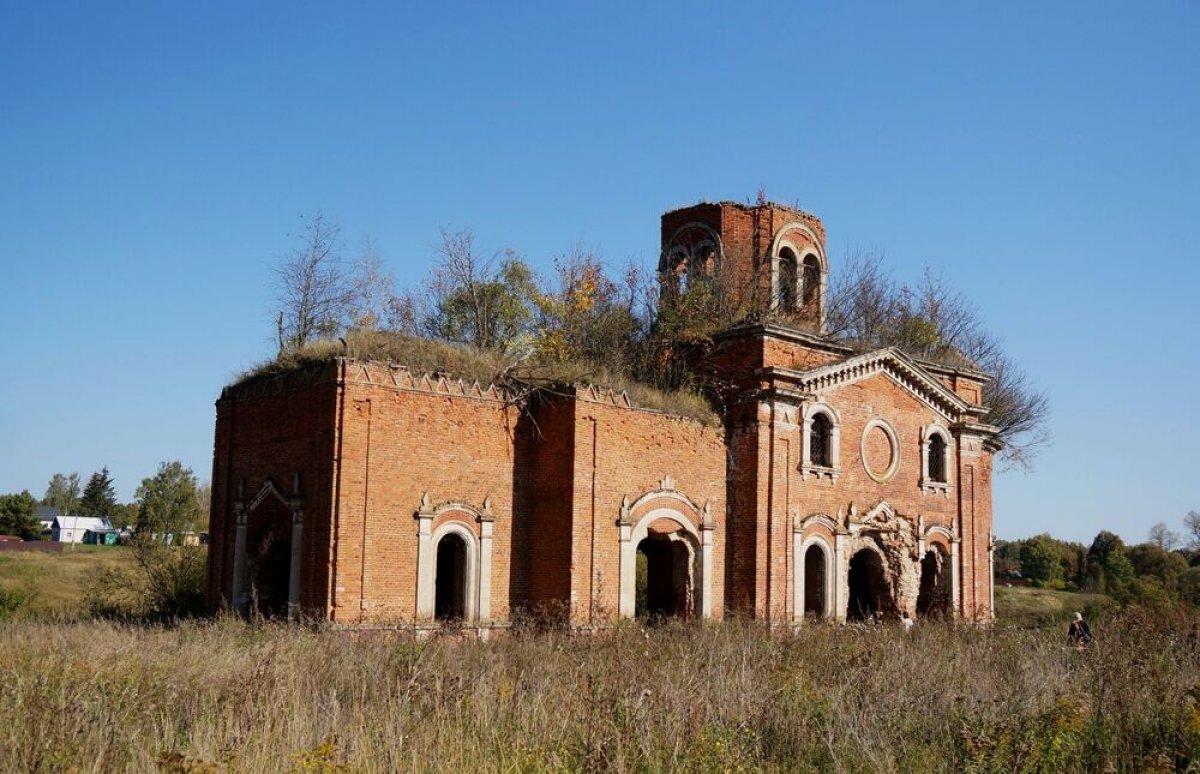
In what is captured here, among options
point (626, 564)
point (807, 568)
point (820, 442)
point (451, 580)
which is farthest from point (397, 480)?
point (820, 442)

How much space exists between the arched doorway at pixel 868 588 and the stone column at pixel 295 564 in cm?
1118

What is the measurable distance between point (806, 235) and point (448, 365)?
13234 millimetres

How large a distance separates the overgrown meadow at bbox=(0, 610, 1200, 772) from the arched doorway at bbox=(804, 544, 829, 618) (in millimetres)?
8966

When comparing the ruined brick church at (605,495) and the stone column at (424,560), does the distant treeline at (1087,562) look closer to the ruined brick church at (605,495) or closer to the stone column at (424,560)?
the ruined brick church at (605,495)

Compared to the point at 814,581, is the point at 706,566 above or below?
above

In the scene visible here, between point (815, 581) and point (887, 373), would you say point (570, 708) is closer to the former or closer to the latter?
point (815, 581)

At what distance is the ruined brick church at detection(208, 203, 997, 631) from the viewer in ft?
56.0

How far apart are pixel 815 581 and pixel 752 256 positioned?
8.72 m

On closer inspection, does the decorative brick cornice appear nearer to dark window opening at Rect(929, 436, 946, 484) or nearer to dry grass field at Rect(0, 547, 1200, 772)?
dark window opening at Rect(929, 436, 946, 484)

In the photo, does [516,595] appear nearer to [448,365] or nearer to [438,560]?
[438,560]

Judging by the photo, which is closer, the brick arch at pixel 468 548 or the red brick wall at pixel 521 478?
the red brick wall at pixel 521 478

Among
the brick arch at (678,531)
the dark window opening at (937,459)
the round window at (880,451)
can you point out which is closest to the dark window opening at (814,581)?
the round window at (880,451)

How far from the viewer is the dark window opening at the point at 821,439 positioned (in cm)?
2256

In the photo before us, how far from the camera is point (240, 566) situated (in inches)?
758
